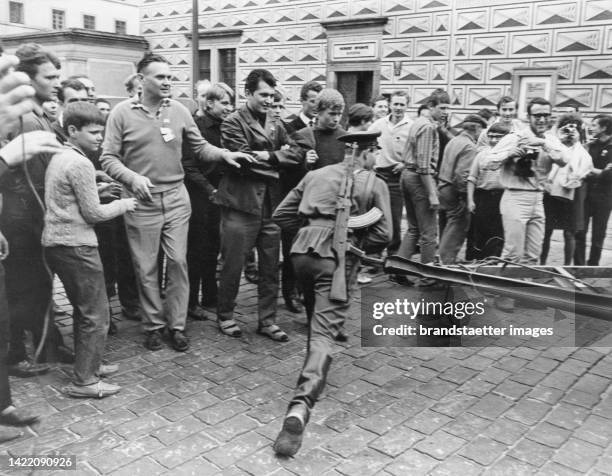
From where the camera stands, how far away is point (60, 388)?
3.89m

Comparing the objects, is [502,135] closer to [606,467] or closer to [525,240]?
[525,240]

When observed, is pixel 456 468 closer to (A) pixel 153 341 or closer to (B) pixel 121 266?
(A) pixel 153 341

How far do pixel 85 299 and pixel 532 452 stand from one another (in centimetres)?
285

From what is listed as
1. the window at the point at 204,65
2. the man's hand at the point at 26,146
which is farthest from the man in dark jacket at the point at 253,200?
the window at the point at 204,65

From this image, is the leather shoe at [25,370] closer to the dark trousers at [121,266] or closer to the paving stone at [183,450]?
the dark trousers at [121,266]

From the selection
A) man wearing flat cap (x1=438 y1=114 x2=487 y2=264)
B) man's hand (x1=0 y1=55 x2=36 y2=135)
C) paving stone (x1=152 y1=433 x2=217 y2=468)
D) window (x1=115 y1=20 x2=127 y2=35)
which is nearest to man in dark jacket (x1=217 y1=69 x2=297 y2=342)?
paving stone (x1=152 y1=433 x2=217 y2=468)

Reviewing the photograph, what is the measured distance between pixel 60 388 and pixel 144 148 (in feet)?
6.01

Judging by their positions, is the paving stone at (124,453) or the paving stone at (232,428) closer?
the paving stone at (124,453)

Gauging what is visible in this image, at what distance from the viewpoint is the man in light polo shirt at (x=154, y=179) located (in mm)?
4453

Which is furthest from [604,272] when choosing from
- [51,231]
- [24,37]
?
[24,37]

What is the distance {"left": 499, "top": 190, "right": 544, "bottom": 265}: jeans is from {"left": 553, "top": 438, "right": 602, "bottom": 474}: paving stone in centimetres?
246

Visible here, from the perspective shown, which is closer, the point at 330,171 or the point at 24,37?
the point at 330,171

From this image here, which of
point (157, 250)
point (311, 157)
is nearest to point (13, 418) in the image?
point (157, 250)

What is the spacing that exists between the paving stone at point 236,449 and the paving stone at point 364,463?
18.9 inches
